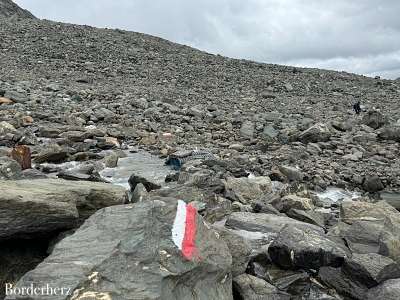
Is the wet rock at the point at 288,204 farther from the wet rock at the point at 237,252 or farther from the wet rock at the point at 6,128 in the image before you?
the wet rock at the point at 6,128

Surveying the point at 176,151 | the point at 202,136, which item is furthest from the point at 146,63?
the point at 176,151

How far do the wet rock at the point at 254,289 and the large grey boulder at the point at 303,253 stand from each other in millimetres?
482

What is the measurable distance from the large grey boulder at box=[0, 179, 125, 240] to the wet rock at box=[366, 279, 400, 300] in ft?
10.2

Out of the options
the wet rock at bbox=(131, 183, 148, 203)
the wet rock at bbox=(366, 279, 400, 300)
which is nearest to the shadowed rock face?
the wet rock at bbox=(131, 183, 148, 203)

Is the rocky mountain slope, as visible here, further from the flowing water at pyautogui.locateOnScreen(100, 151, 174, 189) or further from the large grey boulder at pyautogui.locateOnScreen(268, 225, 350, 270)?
the flowing water at pyautogui.locateOnScreen(100, 151, 174, 189)

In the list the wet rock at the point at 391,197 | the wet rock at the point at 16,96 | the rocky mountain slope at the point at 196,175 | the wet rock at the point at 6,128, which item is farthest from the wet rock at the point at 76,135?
the wet rock at the point at 391,197

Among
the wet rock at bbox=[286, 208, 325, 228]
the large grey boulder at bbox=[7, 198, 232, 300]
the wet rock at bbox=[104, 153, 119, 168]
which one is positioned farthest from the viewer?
the wet rock at bbox=[104, 153, 119, 168]

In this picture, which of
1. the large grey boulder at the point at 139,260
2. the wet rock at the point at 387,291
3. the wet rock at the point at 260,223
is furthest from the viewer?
the wet rock at the point at 260,223

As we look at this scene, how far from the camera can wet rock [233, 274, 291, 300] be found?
4.89 meters

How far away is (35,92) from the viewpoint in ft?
64.1

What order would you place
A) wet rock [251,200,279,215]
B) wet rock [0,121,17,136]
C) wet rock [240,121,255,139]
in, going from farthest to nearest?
1. wet rock [240,121,255,139]
2. wet rock [0,121,17,136]
3. wet rock [251,200,279,215]

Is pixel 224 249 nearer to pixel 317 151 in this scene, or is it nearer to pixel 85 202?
pixel 85 202

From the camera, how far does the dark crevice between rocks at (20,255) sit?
15.4 ft

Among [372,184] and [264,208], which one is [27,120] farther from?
[372,184]
